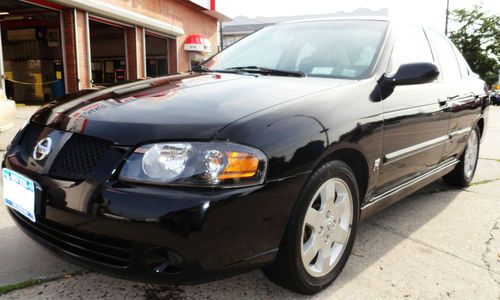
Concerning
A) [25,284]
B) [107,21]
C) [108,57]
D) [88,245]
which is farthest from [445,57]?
[108,57]

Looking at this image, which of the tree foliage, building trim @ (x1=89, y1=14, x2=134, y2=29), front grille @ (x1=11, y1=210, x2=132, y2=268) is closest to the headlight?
front grille @ (x1=11, y1=210, x2=132, y2=268)

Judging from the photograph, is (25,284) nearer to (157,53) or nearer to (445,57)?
(445,57)

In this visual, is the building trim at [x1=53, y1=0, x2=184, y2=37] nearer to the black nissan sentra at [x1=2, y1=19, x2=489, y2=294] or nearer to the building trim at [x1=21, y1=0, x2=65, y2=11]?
the building trim at [x1=21, y1=0, x2=65, y2=11]

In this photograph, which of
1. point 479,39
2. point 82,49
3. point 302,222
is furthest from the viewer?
point 479,39

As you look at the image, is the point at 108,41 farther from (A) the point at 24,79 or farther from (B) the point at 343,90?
(B) the point at 343,90

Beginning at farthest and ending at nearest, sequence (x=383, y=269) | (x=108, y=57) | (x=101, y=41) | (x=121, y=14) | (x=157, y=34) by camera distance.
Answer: (x=108, y=57) → (x=101, y=41) → (x=157, y=34) → (x=121, y=14) → (x=383, y=269)

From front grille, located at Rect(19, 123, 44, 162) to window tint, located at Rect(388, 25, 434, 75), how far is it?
6.62ft

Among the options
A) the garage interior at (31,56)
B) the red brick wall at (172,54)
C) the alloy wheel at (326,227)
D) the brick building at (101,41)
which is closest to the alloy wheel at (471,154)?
the alloy wheel at (326,227)

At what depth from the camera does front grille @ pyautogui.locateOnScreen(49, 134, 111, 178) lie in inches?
66.3

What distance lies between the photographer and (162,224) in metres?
1.54

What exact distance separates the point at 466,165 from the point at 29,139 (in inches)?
152

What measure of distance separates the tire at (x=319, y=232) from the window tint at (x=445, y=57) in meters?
1.80

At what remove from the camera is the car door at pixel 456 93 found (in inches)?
131

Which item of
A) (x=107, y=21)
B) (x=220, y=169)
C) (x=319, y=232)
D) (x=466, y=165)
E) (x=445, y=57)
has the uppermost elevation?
(x=107, y=21)
